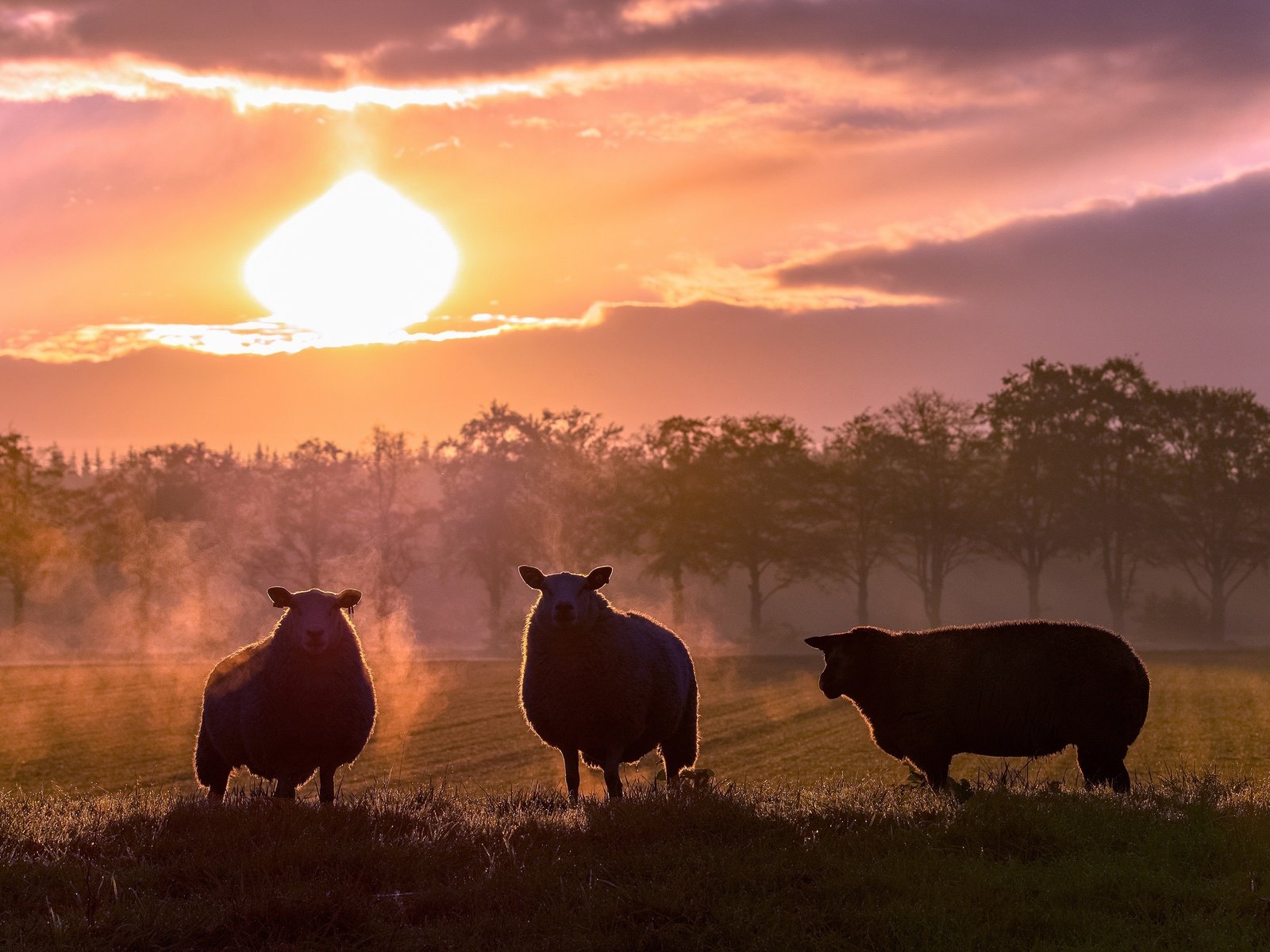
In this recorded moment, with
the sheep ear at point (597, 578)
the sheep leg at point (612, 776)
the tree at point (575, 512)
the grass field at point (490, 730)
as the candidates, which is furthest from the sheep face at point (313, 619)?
the tree at point (575, 512)

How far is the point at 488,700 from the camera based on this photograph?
49.4m

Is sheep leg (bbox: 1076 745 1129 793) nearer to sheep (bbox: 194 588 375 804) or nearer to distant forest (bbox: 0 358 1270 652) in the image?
sheep (bbox: 194 588 375 804)

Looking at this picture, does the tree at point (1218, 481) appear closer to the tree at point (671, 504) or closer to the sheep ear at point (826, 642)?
the tree at point (671, 504)

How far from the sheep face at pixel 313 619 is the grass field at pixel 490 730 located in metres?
4.17

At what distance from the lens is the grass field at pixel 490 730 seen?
31.5 m

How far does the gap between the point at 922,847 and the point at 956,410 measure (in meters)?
78.6

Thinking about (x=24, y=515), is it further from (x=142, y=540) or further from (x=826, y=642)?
(x=826, y=642)

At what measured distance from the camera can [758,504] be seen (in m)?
77.2

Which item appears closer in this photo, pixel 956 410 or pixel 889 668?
pixel 889 668

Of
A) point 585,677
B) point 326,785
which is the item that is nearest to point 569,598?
point 585,677

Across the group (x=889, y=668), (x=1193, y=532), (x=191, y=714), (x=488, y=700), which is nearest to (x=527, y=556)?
(x=488, y=700)

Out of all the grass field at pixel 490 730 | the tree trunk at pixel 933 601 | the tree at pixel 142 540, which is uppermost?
the tree at pixel 142 540

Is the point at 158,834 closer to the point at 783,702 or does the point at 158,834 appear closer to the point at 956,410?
the point at 783,702

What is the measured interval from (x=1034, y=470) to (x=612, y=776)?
73835 mm
